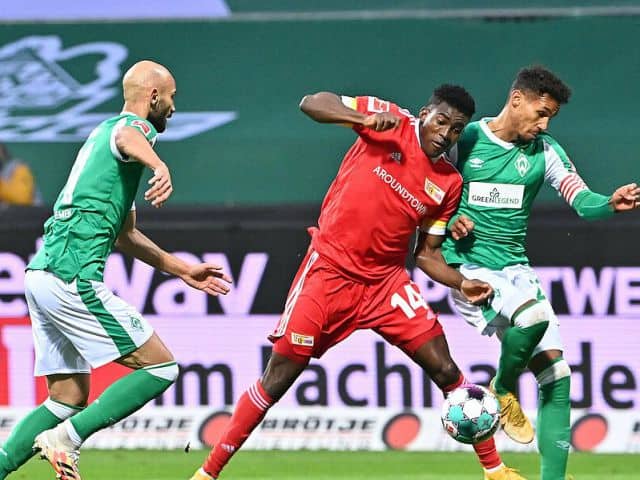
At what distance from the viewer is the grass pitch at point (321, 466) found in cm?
811

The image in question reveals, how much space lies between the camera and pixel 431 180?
6.87 metres

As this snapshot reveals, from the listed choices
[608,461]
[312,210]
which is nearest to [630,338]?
[608,461]

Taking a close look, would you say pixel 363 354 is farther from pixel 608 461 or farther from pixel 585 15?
pixel 585 15

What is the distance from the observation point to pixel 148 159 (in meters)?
6.02

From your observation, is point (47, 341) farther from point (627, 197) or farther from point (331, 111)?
point (627, 197)

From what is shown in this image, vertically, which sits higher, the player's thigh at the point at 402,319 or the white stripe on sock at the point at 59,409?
the player's thigh at the point at 402,319

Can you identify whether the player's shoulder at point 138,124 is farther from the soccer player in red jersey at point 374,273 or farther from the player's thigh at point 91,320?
the soccer player in red jersey at point 374,273

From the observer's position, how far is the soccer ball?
22.3 ft

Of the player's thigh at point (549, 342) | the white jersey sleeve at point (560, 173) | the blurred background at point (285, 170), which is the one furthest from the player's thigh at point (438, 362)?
the blurred background at point (285, 170)

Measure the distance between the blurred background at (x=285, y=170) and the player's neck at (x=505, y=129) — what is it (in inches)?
77.2

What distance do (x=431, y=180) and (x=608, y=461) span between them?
2769 millimetres

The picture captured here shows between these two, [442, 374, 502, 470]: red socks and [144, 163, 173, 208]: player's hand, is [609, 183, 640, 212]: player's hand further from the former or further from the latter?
[144, 163, 173, 208]: player's hand

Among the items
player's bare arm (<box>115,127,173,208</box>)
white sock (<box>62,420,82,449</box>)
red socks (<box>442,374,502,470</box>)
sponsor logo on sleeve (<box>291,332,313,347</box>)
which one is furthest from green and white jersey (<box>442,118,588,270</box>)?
white sock (<box>62,420,82,449</box>)

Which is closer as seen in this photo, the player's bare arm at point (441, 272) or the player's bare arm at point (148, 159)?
the player's bare arm at point (148, 159)
